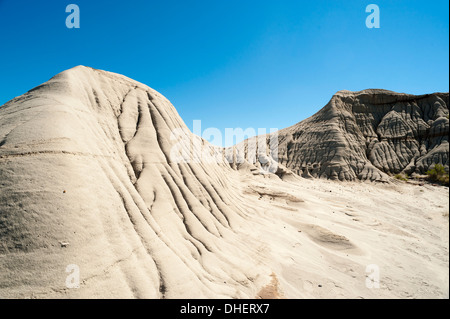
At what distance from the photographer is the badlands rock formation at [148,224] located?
302 cm

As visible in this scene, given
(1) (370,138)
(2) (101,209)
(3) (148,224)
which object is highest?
(1) (370,138)

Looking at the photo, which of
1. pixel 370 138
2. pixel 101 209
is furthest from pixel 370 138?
pixel 101 209

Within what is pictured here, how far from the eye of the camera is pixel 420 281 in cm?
464

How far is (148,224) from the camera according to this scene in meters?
4.52

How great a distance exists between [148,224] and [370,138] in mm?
34324

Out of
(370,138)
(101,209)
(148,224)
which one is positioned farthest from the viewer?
(370,138)

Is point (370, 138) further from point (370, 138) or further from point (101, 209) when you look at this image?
point (101, 209)

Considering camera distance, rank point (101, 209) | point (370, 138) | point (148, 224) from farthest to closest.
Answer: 1. point (370, 138)
2. point (148, 224)
3. point (101, 209)

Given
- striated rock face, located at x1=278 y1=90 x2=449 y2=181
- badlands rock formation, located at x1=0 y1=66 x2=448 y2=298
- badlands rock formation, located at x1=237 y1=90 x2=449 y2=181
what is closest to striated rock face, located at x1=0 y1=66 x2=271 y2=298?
badlands rock formation, located at x1=0 y1=66 x2=448 y2=298

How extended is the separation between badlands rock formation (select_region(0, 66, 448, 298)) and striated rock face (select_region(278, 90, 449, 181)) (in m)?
16.8

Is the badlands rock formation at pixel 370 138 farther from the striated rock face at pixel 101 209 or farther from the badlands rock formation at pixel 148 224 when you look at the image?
the striated rock face at pixel 101 209
